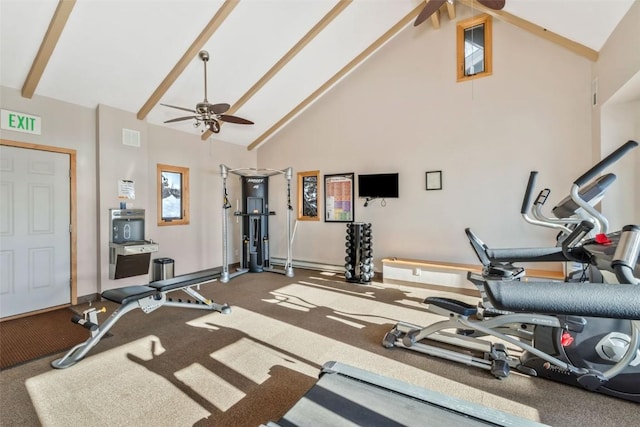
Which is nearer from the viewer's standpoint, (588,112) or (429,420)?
(429,420)

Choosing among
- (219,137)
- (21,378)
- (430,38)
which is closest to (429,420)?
(21,378)

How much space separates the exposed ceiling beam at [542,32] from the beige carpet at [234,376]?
399cm

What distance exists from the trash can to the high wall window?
18.8ft

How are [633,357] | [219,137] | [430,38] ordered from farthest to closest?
[219,137] < [430,38] < [633,357]

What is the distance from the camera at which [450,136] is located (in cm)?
491

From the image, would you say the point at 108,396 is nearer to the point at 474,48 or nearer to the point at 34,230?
the point at 34,230

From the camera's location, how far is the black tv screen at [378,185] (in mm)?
5365

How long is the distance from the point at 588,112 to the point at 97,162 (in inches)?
274

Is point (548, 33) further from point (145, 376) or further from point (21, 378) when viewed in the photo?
point (21, 378)

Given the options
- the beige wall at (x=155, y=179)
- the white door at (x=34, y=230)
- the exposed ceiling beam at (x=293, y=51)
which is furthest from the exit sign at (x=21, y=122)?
the exposed ceiling beam at (x=293, y=51)

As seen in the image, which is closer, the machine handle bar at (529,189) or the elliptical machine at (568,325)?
the elliptical machine at (568,325)

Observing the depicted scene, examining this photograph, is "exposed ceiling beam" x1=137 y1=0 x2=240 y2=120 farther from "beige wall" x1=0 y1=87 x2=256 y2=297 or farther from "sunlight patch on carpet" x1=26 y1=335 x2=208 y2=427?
"sunlight patch on carpet" x1=26 y1=335 x2=208 y2=427

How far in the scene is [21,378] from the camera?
2.36 meters

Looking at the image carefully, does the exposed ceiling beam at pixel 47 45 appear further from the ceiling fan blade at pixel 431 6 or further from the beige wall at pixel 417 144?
the ceiling fan blade at pixel 431 6
